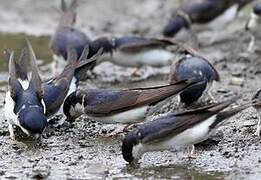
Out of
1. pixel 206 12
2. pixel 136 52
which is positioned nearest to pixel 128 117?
pixel 136 52

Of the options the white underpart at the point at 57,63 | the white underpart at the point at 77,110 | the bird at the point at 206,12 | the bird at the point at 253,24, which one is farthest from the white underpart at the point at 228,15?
the white underpart at the point at 77,110

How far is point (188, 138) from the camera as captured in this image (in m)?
6.49

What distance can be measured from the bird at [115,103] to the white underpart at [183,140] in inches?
23.5

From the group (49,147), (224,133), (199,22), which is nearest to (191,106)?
(224,133)

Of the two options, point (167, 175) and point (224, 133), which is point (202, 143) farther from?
point (167, 175)

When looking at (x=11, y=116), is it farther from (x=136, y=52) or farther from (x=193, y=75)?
(x=136, y=52)

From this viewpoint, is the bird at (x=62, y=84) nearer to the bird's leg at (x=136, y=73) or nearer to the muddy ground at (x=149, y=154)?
the muddy ground at (x=149, y=154)

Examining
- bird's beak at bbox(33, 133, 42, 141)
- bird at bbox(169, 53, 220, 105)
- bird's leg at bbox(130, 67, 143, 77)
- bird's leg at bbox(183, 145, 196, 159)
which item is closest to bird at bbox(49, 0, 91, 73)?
bird's leg at bbox(130, 67, 143, 77)

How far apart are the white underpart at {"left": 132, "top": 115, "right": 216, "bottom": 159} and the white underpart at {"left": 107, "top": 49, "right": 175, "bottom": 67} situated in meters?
3.58

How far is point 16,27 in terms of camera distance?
1271 cm

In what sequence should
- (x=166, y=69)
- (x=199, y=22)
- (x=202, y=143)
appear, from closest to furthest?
(x=202, y=143), (x=166, y=69), (x=199, y=22)

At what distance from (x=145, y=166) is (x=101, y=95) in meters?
1.14

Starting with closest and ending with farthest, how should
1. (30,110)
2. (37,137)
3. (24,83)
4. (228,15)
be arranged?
(30,110) < (37,137) < (24,83) < (228,15)

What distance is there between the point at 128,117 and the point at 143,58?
2824 millimetres
